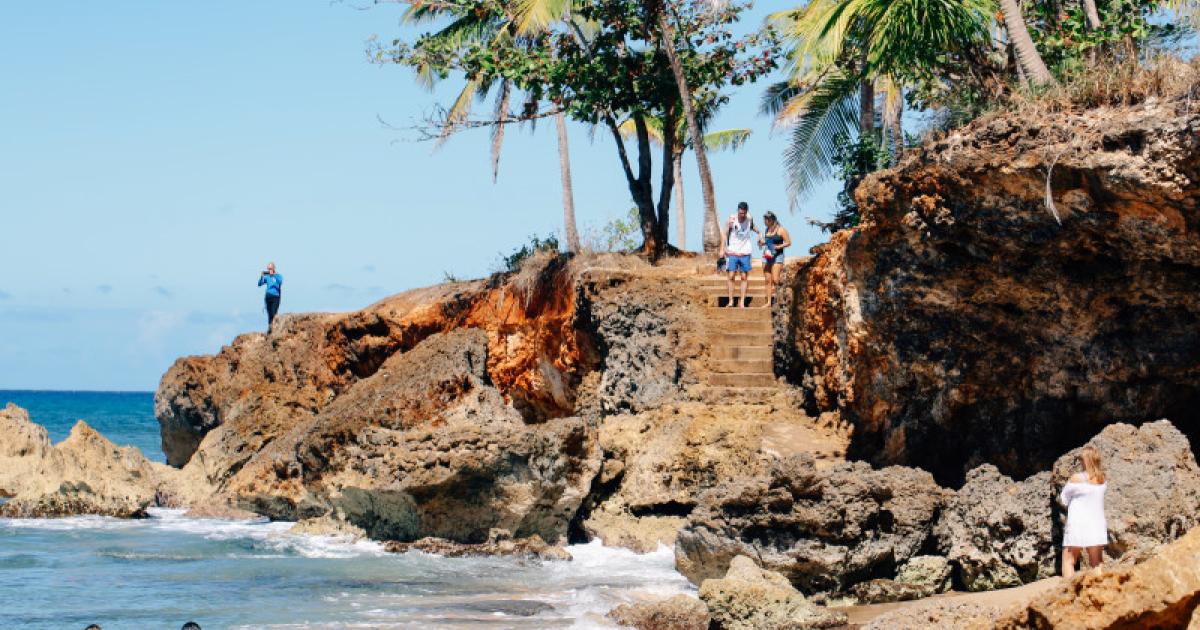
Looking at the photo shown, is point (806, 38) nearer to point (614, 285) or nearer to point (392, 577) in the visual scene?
point (614, 285)

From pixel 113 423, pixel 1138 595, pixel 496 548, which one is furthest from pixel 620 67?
pixel 113 423

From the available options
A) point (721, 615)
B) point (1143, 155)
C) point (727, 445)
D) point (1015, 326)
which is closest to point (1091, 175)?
point (1143, 155)

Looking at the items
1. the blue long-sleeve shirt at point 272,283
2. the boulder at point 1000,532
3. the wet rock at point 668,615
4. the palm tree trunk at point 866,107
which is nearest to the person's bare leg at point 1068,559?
the boulder at point 1000,532

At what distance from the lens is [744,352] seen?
19234 mm

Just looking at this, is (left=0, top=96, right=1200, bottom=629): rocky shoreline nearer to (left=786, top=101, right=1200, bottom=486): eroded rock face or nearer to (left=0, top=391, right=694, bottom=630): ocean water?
(left=786, top=101, right=1200, bottom=486): eroded rock face

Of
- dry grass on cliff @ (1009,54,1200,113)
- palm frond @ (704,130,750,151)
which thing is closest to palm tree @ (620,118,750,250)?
palm frond @ (704,130,750,151)

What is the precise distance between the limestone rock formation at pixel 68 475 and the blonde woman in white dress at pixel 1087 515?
16.4 meters

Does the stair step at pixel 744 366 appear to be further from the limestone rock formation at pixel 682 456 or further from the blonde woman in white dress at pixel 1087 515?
the blonde woman in white dress at pixel 1087 515

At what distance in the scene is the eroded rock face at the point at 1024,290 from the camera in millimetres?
12203

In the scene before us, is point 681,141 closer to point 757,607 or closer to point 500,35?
point 500,35

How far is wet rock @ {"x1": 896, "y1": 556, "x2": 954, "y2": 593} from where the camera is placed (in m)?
12.2

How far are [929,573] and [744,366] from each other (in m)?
7.05

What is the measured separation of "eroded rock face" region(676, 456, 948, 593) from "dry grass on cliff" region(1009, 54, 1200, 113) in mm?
3611

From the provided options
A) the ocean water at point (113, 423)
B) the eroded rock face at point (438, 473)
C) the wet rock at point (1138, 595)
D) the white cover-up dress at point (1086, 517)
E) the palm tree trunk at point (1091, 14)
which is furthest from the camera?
the ocean water at point (113, 423)
